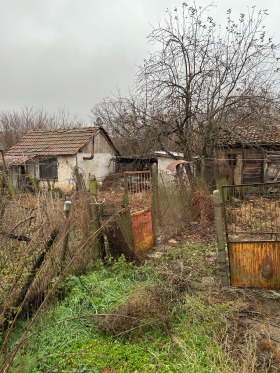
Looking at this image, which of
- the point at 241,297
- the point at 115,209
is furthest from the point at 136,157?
the point at 241,297

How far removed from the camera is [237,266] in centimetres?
442

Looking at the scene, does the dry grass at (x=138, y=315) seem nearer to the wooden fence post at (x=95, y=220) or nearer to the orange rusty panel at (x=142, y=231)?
the wooden fence post at (x=95, y=220)

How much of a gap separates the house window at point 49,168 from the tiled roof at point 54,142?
1.64 ft

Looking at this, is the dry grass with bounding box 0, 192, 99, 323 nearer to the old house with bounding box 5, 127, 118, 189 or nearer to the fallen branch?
the fallen branch

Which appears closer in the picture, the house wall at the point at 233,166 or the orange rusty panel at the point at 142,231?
the orange rusty panel at the point at 142,231

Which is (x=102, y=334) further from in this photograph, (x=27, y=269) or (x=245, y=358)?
(x=245, y=358)

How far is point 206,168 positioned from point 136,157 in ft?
22.9

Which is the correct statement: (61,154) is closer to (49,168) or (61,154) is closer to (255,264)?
(49,168)

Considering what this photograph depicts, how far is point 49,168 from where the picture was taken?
65.4 ft

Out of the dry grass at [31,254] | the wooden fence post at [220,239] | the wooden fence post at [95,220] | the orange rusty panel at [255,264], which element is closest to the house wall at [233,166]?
the wooden fence post at [95,220]

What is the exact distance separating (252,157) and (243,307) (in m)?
15.1

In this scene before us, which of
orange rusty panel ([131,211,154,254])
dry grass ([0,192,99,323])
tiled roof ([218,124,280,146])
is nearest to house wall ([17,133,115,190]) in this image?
tiled roof ([218,124,280,146])

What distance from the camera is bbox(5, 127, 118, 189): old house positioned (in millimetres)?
19266

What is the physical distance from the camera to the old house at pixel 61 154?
1927 centimetres
